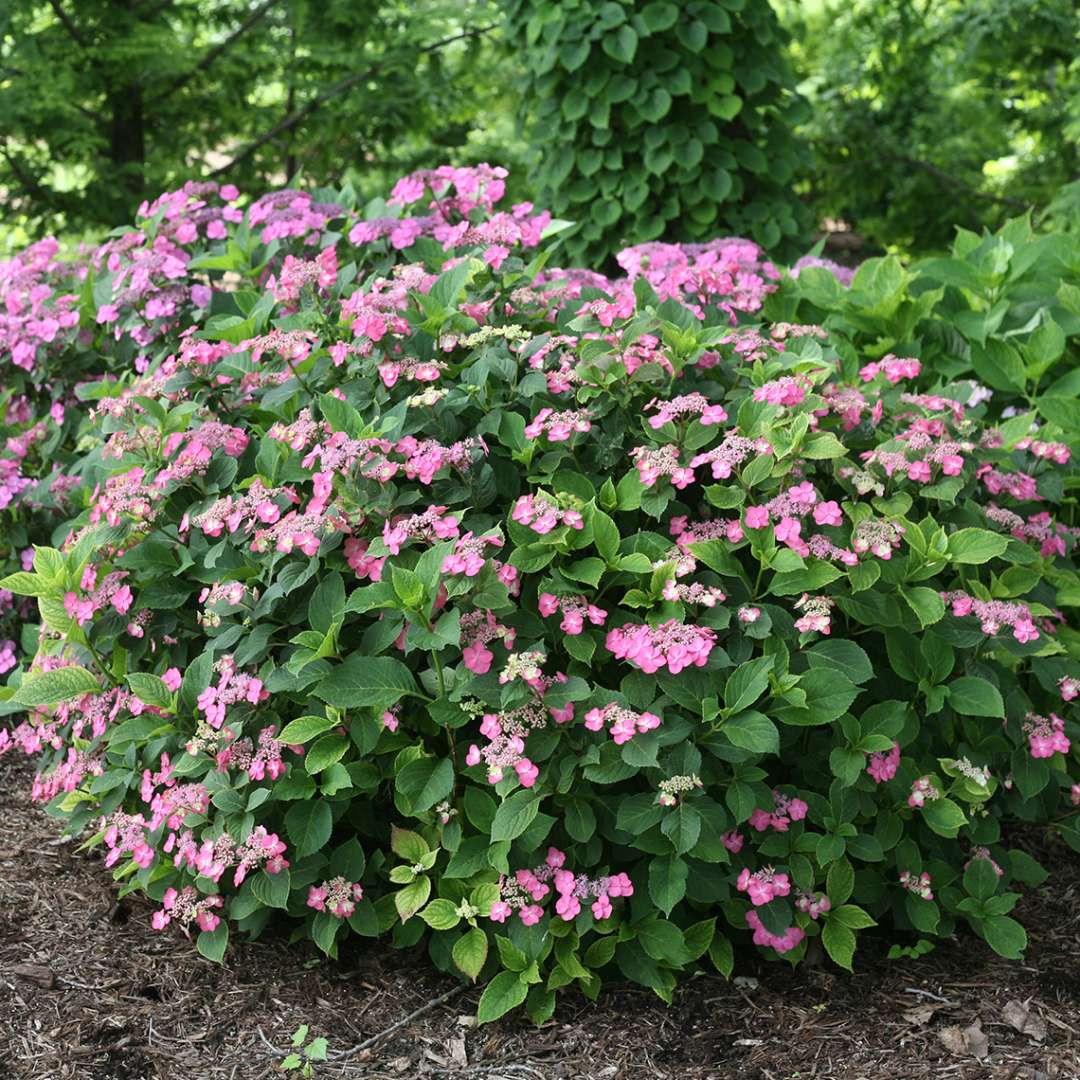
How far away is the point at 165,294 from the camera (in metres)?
3.05

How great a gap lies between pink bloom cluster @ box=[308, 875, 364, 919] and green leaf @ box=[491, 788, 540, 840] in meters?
0.34

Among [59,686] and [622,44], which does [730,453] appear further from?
[622,44]

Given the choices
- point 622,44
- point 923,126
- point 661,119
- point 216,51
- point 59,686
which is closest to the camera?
point 59,686

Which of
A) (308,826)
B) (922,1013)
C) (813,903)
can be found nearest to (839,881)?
(813,903)

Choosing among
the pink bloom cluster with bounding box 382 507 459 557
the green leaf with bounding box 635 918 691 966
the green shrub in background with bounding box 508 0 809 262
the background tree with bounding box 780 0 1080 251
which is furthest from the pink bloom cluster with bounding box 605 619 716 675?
the background tree with bounding box 780 0 1080 251

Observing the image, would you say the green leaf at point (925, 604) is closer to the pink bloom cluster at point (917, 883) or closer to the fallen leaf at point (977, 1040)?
the pink bloom cluster at point (917, 883)

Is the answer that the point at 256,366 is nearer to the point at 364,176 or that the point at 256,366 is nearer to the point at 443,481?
the point at 443,481

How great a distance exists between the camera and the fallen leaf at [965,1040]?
2.15 metres

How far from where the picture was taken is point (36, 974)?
2406mm

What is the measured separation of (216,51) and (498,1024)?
5.63 meters

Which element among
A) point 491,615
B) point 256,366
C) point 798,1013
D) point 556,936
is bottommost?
point 798,1013

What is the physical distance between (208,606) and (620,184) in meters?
3.55

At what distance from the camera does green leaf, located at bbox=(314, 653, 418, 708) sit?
84.8 inches

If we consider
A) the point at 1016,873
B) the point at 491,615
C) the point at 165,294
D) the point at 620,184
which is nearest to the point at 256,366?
the point at 165,294
